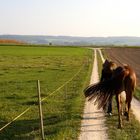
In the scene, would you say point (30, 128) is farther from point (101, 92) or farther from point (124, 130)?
point (124, 130)

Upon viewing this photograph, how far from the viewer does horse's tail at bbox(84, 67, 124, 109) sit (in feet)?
39.8

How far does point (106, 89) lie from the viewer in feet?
40.2

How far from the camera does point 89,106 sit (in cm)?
1695

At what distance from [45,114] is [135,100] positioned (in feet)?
19.4

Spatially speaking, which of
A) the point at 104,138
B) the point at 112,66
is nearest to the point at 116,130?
the point at 104,138

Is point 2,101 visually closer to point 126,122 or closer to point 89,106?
point 89,106

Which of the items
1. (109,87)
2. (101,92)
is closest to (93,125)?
(101,92)

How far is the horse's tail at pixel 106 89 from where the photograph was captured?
12117mm

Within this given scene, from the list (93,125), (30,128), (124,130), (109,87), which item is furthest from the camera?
(93,125)

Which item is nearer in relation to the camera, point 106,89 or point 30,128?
point 106,89

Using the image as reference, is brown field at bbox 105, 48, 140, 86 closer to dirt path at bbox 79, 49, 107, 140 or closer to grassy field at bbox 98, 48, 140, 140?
dirt path at bbox 79, 49, 107, 140

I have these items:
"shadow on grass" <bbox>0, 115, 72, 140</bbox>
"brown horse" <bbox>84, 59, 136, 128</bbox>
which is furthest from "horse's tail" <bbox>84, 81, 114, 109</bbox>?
"shadow on grass" <bbox>0, 115, 72, 140</bbox>

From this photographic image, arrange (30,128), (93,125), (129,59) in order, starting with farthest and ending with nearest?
(129,59), (93,125), (30,128)

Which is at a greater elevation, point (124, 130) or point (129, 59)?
point (124, 130)
